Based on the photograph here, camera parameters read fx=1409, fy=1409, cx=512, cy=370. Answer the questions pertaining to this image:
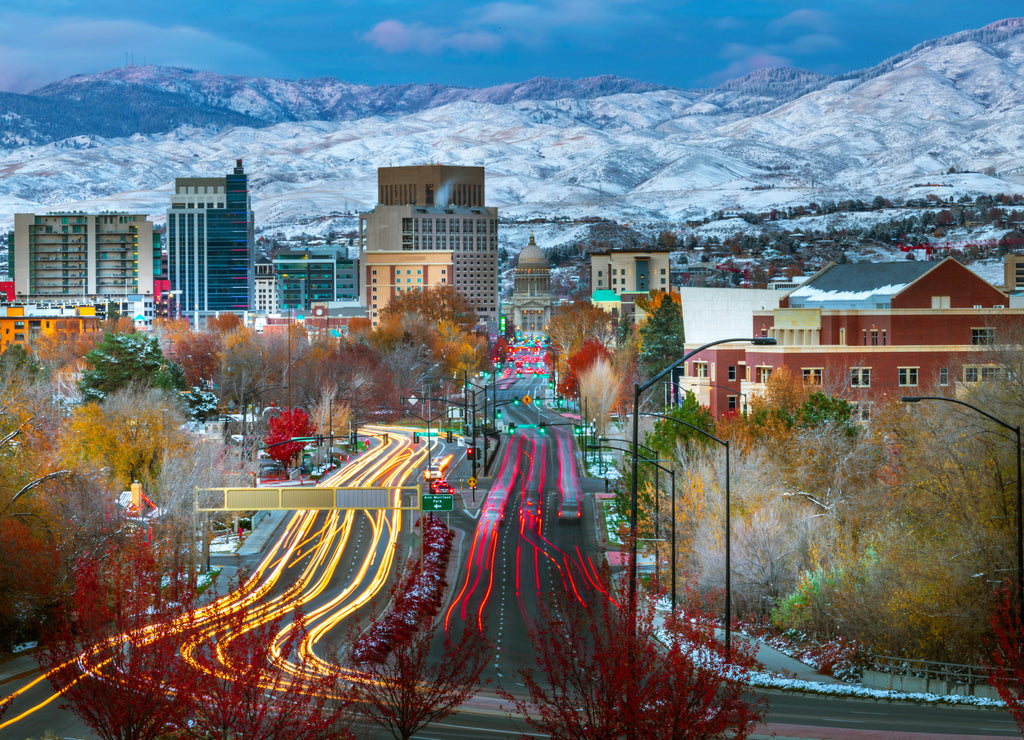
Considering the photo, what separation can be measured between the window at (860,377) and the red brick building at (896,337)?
0.06 m

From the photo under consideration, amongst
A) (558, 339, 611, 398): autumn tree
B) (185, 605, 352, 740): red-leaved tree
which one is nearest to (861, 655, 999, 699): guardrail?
(185, 605, 352, 740): red-leaved tree

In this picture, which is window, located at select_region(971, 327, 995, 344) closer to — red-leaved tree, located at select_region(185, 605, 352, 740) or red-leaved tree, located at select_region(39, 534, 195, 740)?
red-leaved tree, located at select_region(185, 605, 352, 740)

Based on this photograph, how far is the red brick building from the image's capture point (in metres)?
82.9

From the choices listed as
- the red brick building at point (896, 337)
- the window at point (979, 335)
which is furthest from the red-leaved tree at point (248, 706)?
the window at point (979, 335)

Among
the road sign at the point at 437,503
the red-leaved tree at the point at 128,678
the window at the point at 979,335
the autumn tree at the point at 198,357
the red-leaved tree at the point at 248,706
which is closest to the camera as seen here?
the red-leaved tree at the point at 248,706

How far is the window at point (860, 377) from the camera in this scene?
8381cm

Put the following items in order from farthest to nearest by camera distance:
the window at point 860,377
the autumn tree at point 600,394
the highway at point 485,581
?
the autumn tree at point 600,394 → the window at point 860,377 → the highway at point 485,581

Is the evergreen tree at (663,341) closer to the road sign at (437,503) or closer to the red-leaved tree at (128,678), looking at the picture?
the road sign at (437,503)

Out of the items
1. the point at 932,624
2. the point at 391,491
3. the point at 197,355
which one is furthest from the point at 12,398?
the point at 197,355

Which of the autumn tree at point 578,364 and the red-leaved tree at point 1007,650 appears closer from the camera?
the red-leaved tree at point 1007,650

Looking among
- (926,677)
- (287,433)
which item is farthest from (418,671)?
(287,433)

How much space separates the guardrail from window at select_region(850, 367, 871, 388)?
44.5 m

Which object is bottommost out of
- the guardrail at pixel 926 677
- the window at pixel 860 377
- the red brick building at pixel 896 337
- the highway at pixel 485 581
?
the highway at pixel 485 581

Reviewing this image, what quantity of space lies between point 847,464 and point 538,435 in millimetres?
68549
